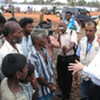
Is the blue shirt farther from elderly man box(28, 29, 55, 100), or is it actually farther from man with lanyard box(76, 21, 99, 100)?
man with lanyard box(76, 21, 99, 100)

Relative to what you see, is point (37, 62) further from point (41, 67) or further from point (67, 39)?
point (67, 39)

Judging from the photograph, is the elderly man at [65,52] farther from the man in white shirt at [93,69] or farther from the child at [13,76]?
the child at [13,76]

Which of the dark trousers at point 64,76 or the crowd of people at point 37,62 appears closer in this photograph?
the crowd of people at point 37,62

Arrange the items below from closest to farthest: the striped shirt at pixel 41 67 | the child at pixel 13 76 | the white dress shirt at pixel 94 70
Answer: the child at pixel 13 76 < the white dress shirt at pixel 94 70 < the striped shirt at pixel 41 67

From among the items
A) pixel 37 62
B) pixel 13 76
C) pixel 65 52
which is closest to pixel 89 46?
pixel 65 52

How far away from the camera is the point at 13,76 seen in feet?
6.61

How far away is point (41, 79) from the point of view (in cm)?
282

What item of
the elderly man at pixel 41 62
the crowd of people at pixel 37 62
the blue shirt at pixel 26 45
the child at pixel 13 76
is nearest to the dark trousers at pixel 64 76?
the crowd of people at pixel 37 62

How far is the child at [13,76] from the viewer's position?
195 centimetres

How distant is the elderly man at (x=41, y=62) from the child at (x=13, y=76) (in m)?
0.68

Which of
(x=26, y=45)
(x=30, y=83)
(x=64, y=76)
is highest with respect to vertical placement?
(x=26, y=45)

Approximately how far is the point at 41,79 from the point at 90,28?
3.94 feet

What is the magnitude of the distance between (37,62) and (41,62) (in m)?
0.06

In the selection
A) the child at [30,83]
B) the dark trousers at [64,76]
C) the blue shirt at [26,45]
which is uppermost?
the blue shirt at [26,45]
